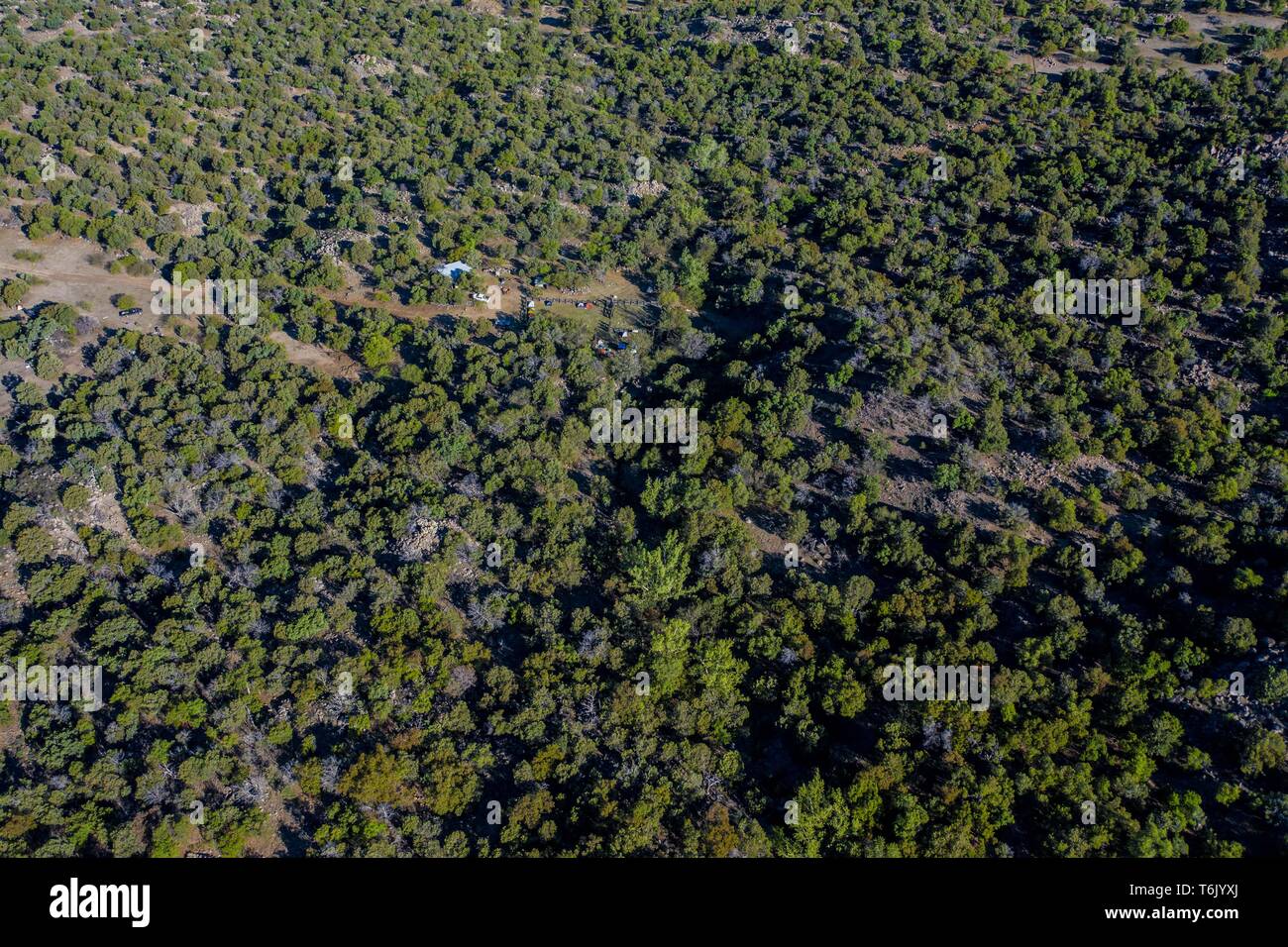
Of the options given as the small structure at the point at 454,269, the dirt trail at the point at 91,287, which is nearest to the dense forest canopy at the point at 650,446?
the dirt trail at the point at 91,287

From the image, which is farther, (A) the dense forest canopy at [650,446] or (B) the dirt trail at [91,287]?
(B) the dirt trail at [91,287]

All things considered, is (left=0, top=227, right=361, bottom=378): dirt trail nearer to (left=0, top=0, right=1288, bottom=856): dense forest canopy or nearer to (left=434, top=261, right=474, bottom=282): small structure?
(left=0, top=0, right=1288, bottom=856): dense forest canopy

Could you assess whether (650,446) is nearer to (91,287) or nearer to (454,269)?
(454,269)

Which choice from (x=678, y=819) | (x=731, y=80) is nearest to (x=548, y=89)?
(x=731, y=80)

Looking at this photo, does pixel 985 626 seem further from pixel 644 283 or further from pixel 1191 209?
pixel 1191 209

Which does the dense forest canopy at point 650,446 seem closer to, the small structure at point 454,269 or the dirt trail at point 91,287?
the dirt trail at point 91,287

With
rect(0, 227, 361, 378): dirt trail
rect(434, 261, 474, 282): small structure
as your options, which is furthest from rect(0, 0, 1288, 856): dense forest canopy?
rect(434, 261, 474, 282): small structure
